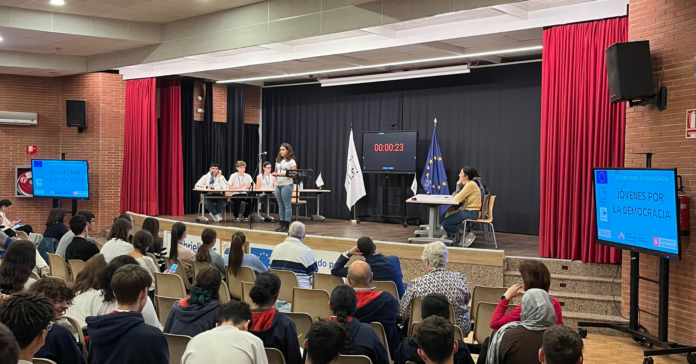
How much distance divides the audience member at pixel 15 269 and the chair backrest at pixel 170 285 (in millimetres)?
1251

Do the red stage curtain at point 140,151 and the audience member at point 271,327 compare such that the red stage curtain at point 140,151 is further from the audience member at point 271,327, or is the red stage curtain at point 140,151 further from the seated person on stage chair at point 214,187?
the audience member at point 271,327

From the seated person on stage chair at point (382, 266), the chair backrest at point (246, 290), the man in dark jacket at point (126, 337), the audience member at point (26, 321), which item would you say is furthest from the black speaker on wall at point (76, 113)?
the audience member at point (26, 321)

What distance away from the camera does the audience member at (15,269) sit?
405cm

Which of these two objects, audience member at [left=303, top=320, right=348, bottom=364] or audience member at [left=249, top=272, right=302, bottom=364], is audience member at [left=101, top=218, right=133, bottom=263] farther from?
audience member at [left=303, top=320, right=348, bottom=364]

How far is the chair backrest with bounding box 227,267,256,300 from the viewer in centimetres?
553

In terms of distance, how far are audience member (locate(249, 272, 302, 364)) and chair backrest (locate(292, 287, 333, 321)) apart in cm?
119

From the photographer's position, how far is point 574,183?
713 centimetres

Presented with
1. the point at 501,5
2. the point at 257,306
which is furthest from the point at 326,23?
the point at 257,306

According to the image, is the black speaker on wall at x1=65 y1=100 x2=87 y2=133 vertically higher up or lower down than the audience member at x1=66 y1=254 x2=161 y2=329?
higher up

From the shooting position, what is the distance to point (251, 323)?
3.21m

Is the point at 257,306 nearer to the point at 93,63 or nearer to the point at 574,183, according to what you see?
the point at 574,183

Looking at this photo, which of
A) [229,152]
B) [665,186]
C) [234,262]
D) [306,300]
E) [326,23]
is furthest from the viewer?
[229,152]

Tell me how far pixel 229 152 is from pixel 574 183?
8.85 meters

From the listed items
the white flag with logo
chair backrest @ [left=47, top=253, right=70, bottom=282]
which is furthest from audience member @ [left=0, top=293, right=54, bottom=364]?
the white flag with logo
